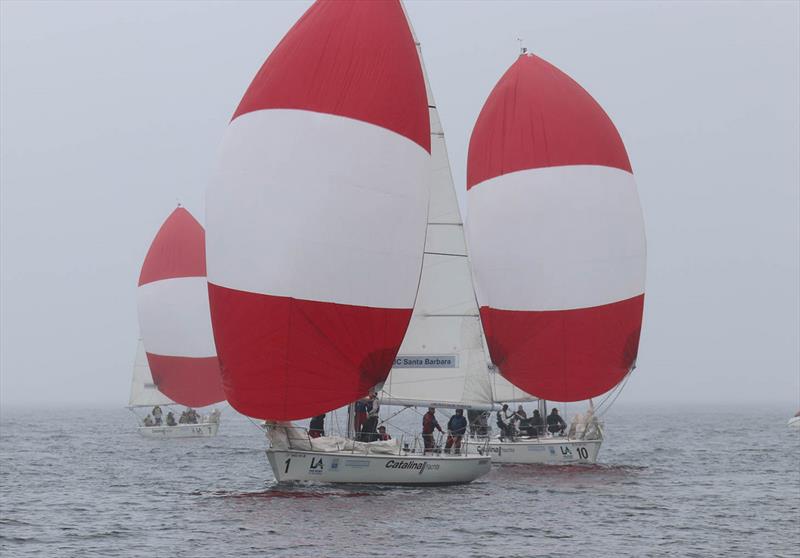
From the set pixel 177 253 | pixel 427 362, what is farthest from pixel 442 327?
pixel 177 253

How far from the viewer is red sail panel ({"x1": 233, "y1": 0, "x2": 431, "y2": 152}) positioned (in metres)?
26.6

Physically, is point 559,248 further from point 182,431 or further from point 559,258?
point 182,431

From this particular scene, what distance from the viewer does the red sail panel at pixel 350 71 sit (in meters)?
26.6

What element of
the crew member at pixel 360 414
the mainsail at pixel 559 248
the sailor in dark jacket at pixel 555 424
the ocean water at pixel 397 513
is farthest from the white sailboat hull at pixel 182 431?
the crew member at pixel 360 414

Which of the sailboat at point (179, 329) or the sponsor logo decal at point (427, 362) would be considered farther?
the sailboat at point (179, 329)

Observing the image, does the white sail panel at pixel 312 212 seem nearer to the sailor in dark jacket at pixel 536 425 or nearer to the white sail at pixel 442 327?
the white sail at pixel 442 327

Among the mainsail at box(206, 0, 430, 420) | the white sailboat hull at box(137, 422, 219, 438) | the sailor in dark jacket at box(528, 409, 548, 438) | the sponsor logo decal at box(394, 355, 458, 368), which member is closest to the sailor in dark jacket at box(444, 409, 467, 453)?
Result: the sponsor logo decal at box(394, 355, 458, 368)

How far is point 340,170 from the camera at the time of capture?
26.1 metres

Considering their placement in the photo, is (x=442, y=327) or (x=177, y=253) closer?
(x=442, y=327)

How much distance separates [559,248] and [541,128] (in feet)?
13.0

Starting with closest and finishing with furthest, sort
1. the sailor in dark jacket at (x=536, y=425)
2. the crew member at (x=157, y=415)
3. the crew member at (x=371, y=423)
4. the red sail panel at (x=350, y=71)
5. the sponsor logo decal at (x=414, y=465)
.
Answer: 1. the red sail panel at (x=350, y=71)
2. the sponsor logo decal at (x=414, y=465)
3. the crew member at (x=371, y=423)
4. the sailor in dark jacket at (x=536, y=425)
5. the crew member at (x=157, y=415)

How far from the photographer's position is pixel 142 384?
59.9 m

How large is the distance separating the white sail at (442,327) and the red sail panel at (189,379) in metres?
26.7

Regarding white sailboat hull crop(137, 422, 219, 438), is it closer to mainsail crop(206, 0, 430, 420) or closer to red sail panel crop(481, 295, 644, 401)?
red sail panel crop(481, 295, 644, 401)
